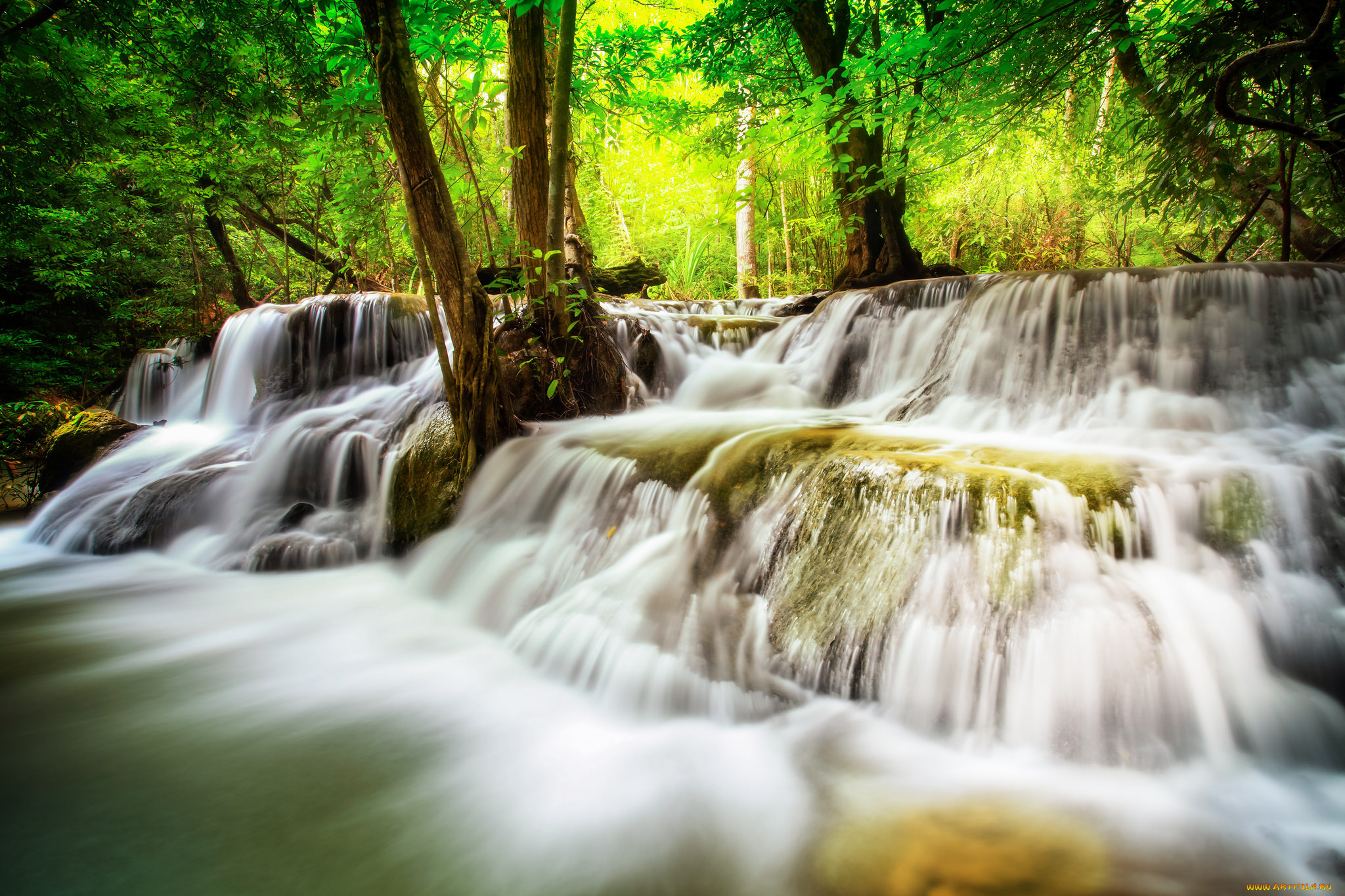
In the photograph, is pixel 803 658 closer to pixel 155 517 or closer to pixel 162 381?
pixel 155 517

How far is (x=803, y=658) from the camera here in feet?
7.30

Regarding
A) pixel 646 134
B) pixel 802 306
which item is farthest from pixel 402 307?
pixel 802 306

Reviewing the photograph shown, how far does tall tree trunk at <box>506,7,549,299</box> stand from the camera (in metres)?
4.42

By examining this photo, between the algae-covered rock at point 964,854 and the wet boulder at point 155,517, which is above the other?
the wet boulder at point 155,517

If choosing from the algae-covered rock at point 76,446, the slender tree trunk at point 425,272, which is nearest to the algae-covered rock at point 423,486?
the slender tree trunk at point 425,272

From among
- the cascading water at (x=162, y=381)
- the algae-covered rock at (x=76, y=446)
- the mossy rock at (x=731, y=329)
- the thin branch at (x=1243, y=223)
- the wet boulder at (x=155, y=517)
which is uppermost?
the thin branch at (x=1243, y=223)

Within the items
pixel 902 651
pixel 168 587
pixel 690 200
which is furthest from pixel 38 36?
pixel 690 200

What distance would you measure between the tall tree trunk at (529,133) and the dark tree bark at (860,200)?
3751 millimetres

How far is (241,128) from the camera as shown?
556 cm

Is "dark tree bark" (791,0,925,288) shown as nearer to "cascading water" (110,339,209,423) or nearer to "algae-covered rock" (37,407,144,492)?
"algae-covered rock" (37,407,144,492)

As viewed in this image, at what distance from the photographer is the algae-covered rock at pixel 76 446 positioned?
5.90 m

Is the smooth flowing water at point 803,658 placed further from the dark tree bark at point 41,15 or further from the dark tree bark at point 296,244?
the dark tree bark at point 296,244

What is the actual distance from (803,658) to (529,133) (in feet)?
14.7

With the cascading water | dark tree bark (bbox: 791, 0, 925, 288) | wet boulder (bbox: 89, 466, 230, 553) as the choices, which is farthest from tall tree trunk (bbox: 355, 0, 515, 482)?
the cascading water
